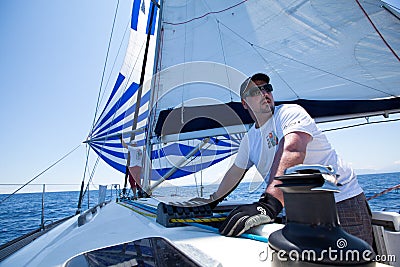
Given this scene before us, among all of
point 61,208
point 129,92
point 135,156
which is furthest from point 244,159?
point 61,208

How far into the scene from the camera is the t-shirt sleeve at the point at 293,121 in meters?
0.84

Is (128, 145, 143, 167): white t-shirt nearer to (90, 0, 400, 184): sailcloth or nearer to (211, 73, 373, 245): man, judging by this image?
(90, 0, 400, 184): sailcloth

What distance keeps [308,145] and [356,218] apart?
0.30m

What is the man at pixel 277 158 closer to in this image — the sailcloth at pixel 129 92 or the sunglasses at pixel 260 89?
the sunglasses at pixel 260 89

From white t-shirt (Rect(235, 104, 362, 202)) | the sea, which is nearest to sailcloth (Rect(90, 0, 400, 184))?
the sea

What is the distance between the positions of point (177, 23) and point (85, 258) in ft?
9.45

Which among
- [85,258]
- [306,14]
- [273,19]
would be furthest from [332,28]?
[85,258]

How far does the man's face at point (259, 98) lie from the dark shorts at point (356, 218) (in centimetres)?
46

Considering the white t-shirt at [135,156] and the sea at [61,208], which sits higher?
the white t-shirt at [135,156]

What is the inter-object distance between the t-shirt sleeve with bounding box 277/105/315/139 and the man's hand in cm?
28

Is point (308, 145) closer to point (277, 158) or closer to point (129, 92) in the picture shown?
point (277, 158)

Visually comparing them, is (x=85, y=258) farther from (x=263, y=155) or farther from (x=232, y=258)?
(x=263, y=155)

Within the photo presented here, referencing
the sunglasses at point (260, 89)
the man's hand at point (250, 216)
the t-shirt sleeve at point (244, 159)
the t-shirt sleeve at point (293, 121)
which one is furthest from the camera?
the t-shirt sleeve at point (244, 159)

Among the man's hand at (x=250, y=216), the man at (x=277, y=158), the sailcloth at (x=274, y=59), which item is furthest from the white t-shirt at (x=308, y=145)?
the sailcloth at (x=274, y=59)
